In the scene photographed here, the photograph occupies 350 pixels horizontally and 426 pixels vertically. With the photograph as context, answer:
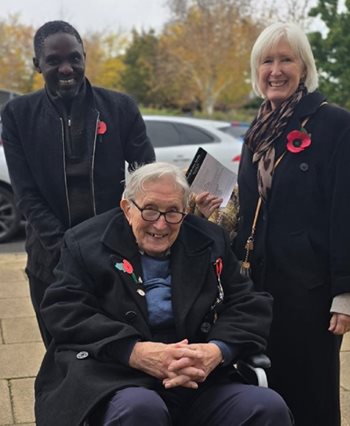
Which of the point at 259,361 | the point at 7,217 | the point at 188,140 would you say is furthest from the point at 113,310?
the point at 188,140

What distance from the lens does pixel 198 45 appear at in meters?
39.5

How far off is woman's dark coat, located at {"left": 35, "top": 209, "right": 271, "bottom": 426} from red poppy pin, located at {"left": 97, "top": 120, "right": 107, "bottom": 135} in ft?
1.46

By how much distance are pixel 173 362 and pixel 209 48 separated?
38361mm

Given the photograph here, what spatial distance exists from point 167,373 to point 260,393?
0.33 metres

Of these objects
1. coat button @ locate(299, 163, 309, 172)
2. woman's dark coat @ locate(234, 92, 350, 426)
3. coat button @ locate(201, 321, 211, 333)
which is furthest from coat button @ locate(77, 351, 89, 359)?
coat button @ locate(299, 163, 309, 172)

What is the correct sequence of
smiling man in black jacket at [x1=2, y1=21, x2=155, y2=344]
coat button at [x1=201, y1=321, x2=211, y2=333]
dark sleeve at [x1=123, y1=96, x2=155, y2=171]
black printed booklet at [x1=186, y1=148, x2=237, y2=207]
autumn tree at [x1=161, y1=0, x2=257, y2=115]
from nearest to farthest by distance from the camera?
coat button at [x1=201, y1=321, x2=211, y2=333] → smiling man in black jacket at [x1=2, y1=21, x2=155, y2=344] → black printed booklet at [x1=186, y1=148, x2=237, y2=207] → dark sleeve at [x1=123, y1=96, x2=155, y2=171] → autumn tree at [x1=161, y1=0, x2=257, y2=115]

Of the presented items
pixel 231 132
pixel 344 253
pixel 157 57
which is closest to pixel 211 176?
pixel 344 253

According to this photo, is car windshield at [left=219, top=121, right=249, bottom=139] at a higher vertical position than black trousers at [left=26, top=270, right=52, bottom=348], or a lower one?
lower

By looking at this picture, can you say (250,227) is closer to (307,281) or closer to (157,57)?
(307,281)

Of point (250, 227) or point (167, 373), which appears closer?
point (167, 373)

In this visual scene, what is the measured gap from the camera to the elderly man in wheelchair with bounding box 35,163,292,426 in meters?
2.28

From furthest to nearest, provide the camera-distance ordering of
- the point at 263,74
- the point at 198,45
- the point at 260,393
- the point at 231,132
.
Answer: the point at 198,45 < the point at 231,132 < the point at 263,74 < the point at 260,393

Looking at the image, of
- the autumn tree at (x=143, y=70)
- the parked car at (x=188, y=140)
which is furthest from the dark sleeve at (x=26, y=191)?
the autumn tree at (x=143, y=70)

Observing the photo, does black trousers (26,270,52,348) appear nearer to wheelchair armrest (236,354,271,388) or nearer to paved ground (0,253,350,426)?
paved ground (0,253,350,426)
